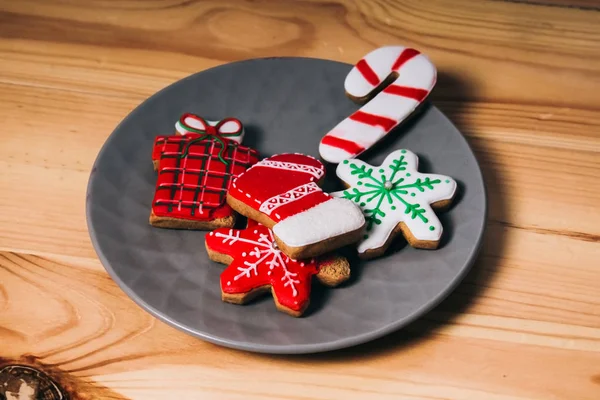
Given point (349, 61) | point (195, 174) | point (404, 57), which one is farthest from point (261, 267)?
point (349, 61)

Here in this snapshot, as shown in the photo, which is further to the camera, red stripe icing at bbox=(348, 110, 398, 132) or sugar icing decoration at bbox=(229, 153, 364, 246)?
red stripe icing at bbox=(348, 110, 398, 132)

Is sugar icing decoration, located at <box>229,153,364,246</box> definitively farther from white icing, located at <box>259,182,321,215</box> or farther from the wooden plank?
the wooden plank

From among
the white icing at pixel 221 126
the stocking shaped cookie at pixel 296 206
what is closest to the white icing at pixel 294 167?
the stocking shaped cookie at pixel 296 206

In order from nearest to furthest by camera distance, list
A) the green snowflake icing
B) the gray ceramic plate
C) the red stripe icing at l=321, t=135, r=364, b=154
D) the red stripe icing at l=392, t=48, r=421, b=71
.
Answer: the gray ceramic plate → the green snowflake icing → the red stripe icing at l=321, t=135, r=364, b=154 → the red stripe icing at l=392, t=48, r=421, b=71

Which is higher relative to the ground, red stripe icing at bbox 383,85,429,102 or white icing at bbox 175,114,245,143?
red stripe icing at bbox 383,85,429,102

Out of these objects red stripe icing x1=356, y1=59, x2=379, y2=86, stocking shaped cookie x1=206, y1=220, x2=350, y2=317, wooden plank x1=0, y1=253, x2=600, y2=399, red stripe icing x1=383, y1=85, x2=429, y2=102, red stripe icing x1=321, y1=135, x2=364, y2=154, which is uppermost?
red stripe icing x1=356, y1=59, x2=379, y2=86

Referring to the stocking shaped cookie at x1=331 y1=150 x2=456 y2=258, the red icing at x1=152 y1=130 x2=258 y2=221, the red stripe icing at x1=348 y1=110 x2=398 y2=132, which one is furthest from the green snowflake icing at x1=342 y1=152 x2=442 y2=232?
the red icing at x1=152 y1=130 x2=258 y2=221

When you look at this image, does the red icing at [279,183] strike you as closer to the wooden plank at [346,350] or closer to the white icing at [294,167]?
the white icing at [294,167]

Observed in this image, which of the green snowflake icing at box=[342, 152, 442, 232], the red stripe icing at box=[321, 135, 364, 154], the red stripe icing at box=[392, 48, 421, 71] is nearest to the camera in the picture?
the green snowflake icing at box=[342, 152, 442, 232]
